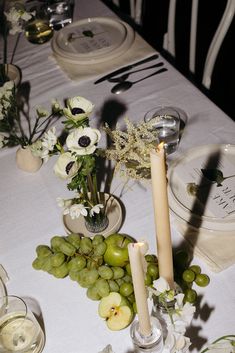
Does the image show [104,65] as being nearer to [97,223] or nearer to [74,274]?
[97,223]

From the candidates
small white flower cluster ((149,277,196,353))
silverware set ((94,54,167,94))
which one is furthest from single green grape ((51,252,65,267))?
silverware set ((94,54,167,94))

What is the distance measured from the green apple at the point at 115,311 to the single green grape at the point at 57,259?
0.13m

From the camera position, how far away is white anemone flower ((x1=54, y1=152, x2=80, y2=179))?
86 centimetres

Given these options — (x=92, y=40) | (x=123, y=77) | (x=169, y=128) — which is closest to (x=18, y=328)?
(x=169, y=128)

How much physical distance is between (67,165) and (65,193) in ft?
1.12

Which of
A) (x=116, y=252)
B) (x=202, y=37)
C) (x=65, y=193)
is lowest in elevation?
(x=202, y=37)

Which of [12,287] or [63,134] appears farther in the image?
[63,134]

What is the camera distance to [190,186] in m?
1.11

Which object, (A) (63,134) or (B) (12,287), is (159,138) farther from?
(B) (12,287)

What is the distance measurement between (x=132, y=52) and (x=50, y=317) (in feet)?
3.36

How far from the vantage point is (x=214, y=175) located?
3.71ft

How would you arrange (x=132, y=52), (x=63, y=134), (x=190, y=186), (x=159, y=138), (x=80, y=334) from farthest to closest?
1. (x=132, y=52)
2. (x=63, y=134)
3. (x=159, y=138)
4. (x=190, y=186)
5. (x=80, y=334)

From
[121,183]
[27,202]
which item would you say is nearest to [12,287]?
[27,202]

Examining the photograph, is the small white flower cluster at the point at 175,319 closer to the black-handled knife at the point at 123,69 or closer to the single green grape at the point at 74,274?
the single green grape at the point at 74,274
